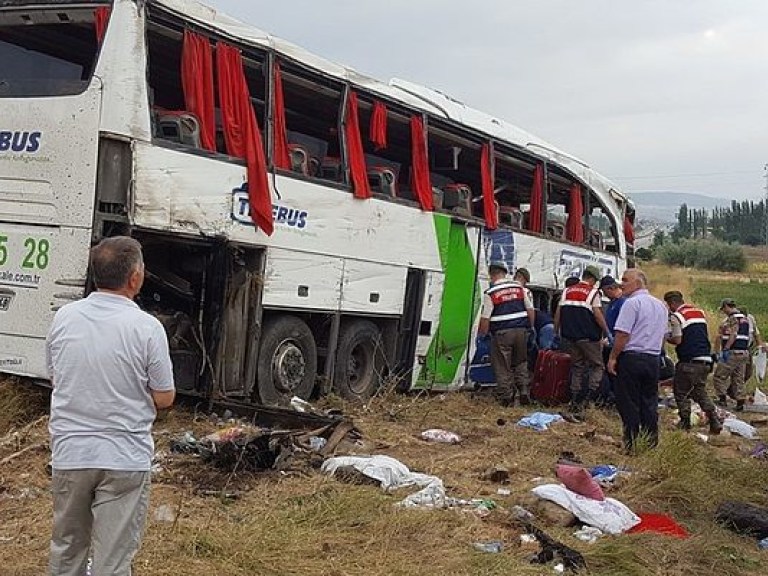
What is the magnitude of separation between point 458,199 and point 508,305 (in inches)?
57.4

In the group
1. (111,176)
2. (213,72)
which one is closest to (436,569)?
(111,176)

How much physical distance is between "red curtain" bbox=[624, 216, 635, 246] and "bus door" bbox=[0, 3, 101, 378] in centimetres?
1032

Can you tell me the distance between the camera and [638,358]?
7934 millimetres

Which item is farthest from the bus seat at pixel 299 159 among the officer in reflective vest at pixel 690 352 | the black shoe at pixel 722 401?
the black shoe at pixel 722 401

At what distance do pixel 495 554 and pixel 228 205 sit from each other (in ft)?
12.5

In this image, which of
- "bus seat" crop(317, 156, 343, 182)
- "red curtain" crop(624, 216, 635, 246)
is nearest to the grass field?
"bus seat" crop(317, 156, 343, 182)

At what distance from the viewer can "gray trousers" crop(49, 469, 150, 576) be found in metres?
3.30

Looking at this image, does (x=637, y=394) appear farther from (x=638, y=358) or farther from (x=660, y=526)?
(x=660, y=526)

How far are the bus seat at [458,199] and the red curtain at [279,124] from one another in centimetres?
323

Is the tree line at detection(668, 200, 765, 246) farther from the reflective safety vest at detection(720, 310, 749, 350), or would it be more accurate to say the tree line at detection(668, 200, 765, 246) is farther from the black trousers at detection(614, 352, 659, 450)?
the black trousers at detection(614, 352, 659, 450)

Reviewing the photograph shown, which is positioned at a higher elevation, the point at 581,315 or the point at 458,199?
the point at 458,199

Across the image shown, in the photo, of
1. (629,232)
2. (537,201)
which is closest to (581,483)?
(537,201)

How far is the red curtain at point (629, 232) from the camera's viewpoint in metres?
15.2

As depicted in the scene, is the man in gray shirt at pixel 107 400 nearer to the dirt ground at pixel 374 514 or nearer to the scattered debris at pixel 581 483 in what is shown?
the dirt ground at pixel 374 514
